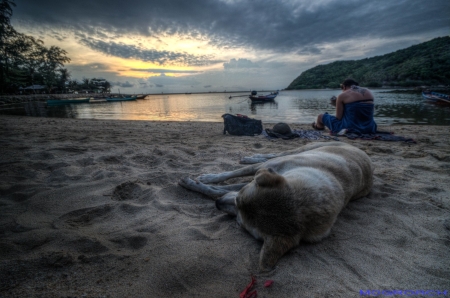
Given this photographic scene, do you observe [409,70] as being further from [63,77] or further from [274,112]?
[63,77]

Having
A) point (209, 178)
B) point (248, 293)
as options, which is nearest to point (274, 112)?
point (209, 178)

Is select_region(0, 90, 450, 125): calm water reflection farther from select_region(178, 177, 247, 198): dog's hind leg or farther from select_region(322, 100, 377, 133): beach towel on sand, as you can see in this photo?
select_region(178, 177, 247, 198): dog's hind leg

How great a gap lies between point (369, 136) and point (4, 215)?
9716 millimetres

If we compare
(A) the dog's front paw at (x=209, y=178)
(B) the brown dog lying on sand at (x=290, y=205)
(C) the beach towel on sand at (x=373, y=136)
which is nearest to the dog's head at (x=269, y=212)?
(B) the brown dog lying on sand at (x=290, y=205)

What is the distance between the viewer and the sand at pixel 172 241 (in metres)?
1.61

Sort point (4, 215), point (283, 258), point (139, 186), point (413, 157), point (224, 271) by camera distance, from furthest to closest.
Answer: point (413, 157) → point (139, 186) → point (4, 215) → point (283, 258) → point (224, 271)

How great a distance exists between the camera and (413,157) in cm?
520

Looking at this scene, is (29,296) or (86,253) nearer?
(29,296)

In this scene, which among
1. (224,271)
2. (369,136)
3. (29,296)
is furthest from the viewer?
(369,136)

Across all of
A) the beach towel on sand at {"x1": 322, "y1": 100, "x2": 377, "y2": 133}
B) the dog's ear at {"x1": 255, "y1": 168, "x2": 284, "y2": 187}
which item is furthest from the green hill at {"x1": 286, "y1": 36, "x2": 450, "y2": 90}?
the dog's ear at {"x1": 255, "y1": 168, "x2": 284, "y2": 187}

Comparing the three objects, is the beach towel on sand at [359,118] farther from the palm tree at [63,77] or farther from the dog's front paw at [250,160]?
the palm tree at [63,77]

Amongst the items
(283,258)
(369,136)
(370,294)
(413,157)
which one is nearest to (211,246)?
(283,258)

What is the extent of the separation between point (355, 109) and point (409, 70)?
79798 mm

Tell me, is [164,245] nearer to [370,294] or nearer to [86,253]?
[86,253]
